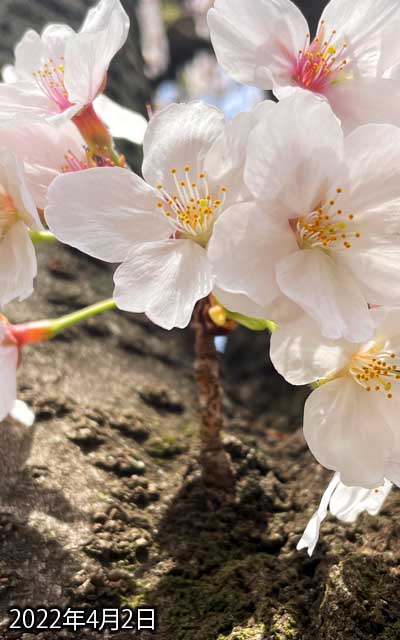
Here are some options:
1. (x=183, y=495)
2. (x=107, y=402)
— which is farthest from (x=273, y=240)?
(x=107, y=402)

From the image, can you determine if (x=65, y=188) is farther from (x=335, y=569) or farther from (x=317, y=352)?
(x=335, y=569)

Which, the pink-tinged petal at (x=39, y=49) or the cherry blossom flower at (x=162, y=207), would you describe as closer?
the cherry blossom flower at (x=162, y=207)

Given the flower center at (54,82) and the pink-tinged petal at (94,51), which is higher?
the pink-tinged petal at (94,51)

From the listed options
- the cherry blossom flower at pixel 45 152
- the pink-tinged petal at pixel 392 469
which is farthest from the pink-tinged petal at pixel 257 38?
the pink-tinged petal at pixel 392 469

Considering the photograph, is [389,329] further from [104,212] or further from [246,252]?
[104,212]

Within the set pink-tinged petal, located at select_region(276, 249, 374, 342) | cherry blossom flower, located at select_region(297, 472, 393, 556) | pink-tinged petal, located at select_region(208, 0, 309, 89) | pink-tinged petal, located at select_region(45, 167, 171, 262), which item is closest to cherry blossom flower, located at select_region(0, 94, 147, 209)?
pink-tinged petal, located at select_region(45, 167, 171, 262)

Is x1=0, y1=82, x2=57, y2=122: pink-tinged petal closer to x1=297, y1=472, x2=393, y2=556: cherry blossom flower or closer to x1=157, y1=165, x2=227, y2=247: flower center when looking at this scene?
x1=157, y1=165, x2=227, y2=247: flower center

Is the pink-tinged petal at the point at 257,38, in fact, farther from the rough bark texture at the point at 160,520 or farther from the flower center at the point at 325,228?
the rough bark texture at the point at 160,520
